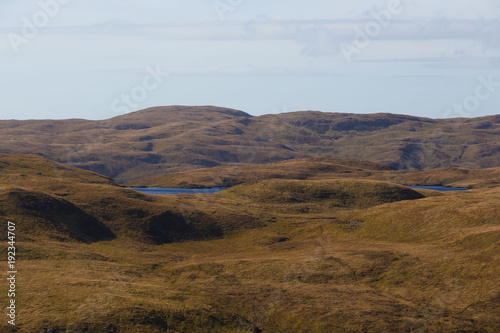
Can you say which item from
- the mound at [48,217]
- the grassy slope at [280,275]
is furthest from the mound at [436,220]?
the mound at [48,217]

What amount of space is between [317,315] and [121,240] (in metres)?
72.3

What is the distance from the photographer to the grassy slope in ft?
263

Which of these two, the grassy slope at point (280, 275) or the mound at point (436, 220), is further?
the mound at point (436, 220)

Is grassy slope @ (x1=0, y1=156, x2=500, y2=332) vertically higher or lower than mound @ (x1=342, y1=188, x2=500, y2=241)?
lower

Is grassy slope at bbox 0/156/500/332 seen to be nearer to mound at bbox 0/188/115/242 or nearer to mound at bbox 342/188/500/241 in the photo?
mound at bbox 342/188/500/241

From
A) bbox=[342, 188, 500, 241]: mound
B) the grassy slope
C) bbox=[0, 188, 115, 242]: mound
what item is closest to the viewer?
the grassy slope

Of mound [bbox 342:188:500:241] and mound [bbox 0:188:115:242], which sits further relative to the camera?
mound [bbox 0:188:115:242]

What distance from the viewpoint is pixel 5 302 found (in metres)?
78.4

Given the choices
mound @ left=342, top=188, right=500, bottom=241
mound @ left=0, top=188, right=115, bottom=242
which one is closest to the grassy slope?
mound @ left=342, top=188, right=500, bottom=241

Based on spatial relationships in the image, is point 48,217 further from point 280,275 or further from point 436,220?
point 436,220

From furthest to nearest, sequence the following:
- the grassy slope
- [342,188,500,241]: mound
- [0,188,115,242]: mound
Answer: [0,188,115,242]: mound < [342,188,500,241]: mound < the grassy slope

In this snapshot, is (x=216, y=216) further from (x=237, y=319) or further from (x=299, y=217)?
(x=237, y=319)

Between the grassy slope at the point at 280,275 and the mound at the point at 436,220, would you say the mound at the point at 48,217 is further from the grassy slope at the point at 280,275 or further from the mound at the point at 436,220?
the mound at the point at 436,220

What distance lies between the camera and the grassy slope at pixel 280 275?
8031 centimetres
